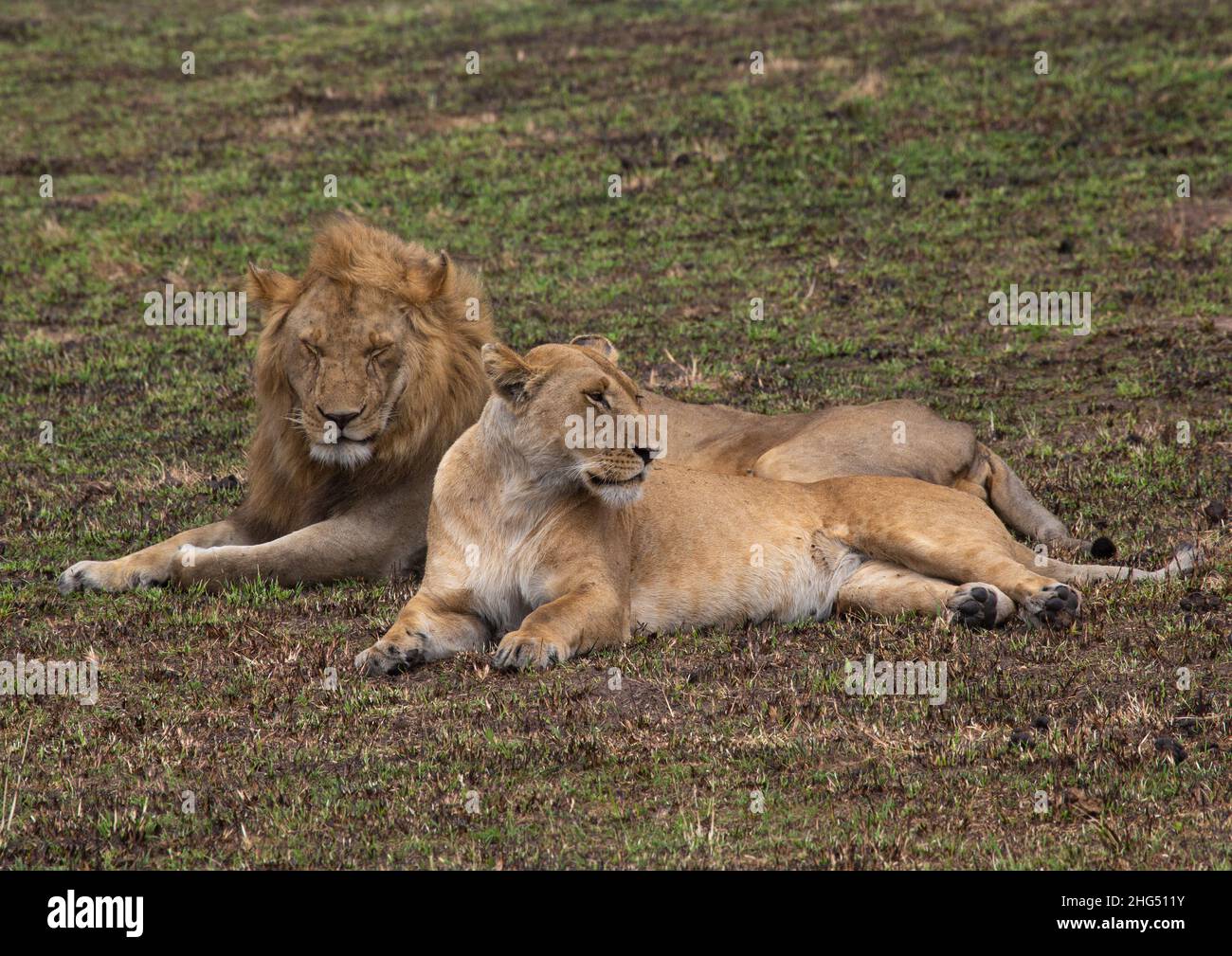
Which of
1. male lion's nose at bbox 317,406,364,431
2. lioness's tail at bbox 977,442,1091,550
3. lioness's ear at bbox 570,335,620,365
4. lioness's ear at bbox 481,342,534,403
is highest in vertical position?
lioness's ear at bbox 570,335,620,365

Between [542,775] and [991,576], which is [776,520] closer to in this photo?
[991,576]

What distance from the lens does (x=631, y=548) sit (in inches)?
305

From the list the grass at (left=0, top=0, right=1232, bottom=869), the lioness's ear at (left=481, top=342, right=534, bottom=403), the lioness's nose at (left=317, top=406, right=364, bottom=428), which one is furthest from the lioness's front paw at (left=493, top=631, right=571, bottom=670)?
the lioness's nose at (left=317, top=406, right=364, bottom=428)

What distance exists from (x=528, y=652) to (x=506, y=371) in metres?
1.24

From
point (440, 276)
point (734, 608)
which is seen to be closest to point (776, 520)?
point (734, 608)

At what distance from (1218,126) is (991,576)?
1349cm

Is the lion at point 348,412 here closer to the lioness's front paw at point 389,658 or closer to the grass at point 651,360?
the grass at point 651,360

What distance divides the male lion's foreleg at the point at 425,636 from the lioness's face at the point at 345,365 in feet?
4.30

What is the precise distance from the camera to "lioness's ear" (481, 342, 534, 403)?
7164 millimetres

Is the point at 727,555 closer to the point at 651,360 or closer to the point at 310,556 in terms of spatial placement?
the point at 310,556

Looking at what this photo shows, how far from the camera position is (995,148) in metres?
19.2

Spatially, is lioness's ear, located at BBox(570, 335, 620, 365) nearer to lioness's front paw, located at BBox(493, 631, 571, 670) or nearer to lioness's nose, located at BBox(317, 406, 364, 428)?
lioness's nose, located at BBox(317, 406, 364, 428)

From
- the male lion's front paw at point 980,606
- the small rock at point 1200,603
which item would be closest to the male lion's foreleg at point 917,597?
the male lion's front paw at point 980,606

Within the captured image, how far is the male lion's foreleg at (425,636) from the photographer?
6.94m
